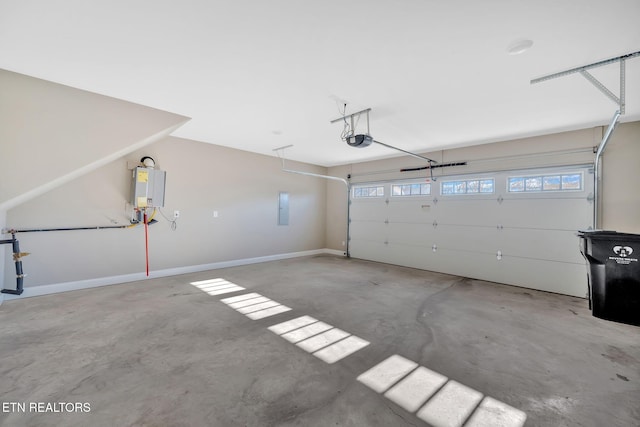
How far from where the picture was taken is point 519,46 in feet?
6.95

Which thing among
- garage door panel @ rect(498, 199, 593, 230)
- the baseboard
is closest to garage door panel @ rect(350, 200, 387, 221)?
the baseboard

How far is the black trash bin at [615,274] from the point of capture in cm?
245

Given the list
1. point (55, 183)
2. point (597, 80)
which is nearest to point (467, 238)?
point (597, 80)

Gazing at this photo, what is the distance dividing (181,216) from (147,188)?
845mm

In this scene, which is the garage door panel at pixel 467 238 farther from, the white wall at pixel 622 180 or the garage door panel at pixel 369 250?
the white wall at pixel 622 180

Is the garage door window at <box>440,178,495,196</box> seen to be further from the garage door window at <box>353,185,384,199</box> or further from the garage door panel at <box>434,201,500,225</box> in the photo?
the garage door window at <box>353,185,384,199</box>

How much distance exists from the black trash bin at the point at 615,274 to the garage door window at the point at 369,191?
4.22 metres

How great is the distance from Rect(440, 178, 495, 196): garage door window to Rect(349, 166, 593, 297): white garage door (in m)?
0.02

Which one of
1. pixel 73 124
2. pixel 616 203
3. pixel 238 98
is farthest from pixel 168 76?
pixel 616 203

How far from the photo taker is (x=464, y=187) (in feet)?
17.3

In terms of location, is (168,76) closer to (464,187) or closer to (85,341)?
(85,341)

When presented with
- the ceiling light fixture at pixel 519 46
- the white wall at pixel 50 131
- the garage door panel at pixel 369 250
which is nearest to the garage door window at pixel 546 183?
the garage door panel at pixel 369 250

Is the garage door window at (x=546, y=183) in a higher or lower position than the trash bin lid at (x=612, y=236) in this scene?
higher

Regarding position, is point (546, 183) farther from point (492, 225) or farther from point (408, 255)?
point (408, 255)
